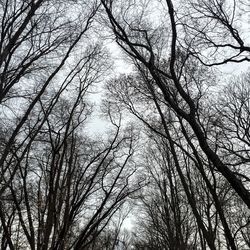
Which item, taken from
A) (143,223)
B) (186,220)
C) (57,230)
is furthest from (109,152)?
(143,223)

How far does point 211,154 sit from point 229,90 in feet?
30.0

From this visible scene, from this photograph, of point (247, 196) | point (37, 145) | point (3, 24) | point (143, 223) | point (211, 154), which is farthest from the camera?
point (143, 223)

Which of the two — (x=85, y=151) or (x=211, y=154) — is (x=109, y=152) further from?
(x=211, y=154)

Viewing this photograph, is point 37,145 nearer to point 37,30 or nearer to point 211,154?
point 37,30

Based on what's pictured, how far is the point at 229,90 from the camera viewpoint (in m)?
14.0

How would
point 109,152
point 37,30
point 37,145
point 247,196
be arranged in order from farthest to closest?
point 109,152 < point 37,145 < point 37,30 < point 247,196

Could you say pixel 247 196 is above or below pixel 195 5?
below

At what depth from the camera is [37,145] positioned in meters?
12.6

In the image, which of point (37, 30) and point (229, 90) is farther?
point (229, 90)

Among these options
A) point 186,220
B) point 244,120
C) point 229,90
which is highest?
point 229,90

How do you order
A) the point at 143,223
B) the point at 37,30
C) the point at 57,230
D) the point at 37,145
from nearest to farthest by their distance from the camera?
the point at 37,30
the point at 57,230
the point at 37,145
the point at 143,223

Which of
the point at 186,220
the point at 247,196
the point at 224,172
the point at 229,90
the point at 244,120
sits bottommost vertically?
the point at 247,196

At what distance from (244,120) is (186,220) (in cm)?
959

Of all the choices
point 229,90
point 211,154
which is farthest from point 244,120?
point 211,154
